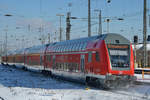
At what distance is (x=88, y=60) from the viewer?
19625 mm

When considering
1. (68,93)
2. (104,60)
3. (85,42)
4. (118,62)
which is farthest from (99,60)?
(85,42)

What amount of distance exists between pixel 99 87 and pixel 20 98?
6750mm

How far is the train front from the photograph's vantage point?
1728 cm

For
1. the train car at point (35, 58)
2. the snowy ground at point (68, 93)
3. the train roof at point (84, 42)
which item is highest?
the train roof at point (84, 42)

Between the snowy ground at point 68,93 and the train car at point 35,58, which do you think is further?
the train car at point 35,58

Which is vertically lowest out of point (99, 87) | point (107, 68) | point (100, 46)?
point (99, 87)

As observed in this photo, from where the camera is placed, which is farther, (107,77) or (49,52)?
(49,52)

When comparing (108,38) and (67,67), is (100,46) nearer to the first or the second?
(108,38)

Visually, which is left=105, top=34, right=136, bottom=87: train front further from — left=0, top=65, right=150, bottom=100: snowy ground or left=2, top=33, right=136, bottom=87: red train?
left=0, top=65, right=150, bottom=100: snowy ground

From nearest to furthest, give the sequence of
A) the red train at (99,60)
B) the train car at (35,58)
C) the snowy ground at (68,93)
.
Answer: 1. the snowy ground at (68,93)
2. the red train at (99,60)
3. the train car at (35,58)

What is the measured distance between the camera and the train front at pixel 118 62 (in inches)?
680

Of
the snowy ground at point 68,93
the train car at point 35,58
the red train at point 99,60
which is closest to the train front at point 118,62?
the red train at point 99,60

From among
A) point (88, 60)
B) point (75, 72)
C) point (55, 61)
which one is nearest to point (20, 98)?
point (88, 60)

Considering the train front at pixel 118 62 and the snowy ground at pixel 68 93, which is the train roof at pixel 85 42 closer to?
the train front at pixel 118 62
